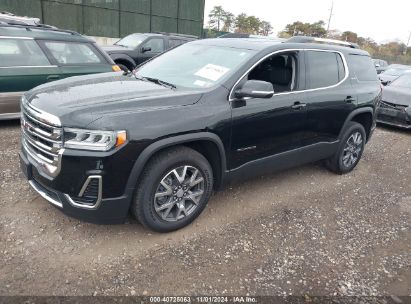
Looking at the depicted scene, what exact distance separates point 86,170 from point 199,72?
1668mm

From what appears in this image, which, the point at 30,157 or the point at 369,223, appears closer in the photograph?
the point at 30,157

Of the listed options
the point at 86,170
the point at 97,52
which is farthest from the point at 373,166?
the point at 97,52

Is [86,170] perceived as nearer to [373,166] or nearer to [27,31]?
[27,31]

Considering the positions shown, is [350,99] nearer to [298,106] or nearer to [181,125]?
→ [298,106]

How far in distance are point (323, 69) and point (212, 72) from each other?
1.64 metres

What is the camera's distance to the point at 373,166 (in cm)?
589

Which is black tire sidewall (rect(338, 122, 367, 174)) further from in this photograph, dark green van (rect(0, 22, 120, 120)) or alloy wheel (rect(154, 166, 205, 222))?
dark green van (rect(0, 22, 120, 120))

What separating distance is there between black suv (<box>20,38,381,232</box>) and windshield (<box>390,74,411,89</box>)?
5733 mm

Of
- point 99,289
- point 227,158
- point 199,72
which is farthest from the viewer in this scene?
point 199,72

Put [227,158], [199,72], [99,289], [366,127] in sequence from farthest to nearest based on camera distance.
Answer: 1. [366,127]
2. [199,72]
3. [227,158]
4. [99,289]

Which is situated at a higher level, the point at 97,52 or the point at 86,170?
the point at 97,52

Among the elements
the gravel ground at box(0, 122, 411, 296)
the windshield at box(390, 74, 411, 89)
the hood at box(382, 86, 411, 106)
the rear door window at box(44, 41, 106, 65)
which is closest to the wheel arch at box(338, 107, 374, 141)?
the gravel ground at box(0, 122, 411, 296)

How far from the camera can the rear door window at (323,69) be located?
4254mm

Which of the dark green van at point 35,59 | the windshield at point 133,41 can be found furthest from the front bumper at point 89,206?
the windshield at point 133,41
